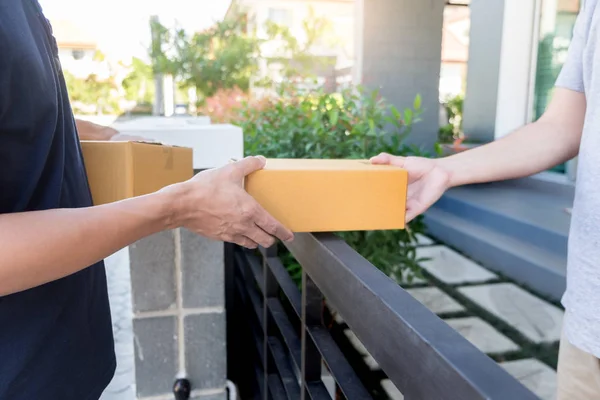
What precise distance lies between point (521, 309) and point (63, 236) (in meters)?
3.01

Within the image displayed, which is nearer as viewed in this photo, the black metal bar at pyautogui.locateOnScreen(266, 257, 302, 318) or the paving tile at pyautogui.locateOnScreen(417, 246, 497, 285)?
the black metal bar at pyautogui.locateOnScreen(266, 257, 302, 318)

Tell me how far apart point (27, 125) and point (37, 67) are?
0.09 metres

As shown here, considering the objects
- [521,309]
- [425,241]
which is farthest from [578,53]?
[425,241]

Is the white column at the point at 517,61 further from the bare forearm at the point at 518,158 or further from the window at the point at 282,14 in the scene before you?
the window at the point at 282,14

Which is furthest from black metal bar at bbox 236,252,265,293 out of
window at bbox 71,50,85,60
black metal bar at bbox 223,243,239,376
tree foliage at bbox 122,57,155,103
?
window at bbox 71,50,85,60

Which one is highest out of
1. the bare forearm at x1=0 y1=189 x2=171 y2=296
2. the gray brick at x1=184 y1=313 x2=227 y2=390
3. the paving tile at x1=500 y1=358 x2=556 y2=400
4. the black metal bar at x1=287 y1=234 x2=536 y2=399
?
the bare forearm at x1=0 y1=189 x2=171 y2=296

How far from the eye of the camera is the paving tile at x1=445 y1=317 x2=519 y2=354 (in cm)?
269

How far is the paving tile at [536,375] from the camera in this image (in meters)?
2.32

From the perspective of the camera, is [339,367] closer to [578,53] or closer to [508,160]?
[508,160]

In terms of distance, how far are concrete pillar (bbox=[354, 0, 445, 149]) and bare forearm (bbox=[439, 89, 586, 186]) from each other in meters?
5.46

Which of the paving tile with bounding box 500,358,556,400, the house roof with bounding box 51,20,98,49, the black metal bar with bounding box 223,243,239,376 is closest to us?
the black metal bar with bounding box 223,243,239,376

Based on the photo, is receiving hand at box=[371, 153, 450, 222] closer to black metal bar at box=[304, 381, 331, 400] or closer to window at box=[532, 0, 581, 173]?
black metal bar at box=[304, 381, 331, 400]

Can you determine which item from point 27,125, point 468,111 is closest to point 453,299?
point 27,125

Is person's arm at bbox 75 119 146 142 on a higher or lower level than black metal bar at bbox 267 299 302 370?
higher
